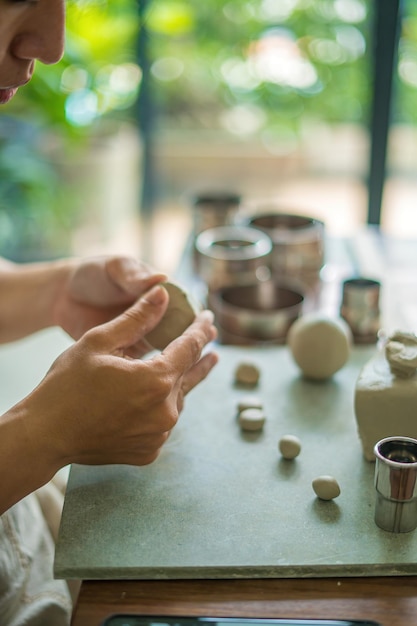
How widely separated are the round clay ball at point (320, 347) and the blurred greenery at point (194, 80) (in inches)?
70.9

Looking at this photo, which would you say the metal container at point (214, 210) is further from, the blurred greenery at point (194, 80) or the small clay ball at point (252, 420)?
the blurred greenery at point (194, 80)

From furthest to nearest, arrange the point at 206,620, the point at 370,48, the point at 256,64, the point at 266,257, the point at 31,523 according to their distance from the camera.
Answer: the point at 256,64
the point at 370,48
the point at 266,257
the point at 31,523
the point at 206,620

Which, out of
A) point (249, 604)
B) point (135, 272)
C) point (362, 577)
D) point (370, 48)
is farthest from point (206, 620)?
point (370, 48)

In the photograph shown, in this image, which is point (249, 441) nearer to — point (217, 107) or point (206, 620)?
point (206, 620)

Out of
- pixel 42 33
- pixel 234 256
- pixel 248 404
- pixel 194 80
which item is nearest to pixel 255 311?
pixel 234 256

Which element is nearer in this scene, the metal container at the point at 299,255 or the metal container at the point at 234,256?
the metal container at the point at 234,256

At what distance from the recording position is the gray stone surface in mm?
706

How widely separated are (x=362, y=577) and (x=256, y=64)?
9.12 feet

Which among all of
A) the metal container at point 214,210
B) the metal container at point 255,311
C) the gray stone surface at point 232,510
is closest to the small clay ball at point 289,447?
the gray stone surface at point 232,510

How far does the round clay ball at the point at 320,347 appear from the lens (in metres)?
1.08

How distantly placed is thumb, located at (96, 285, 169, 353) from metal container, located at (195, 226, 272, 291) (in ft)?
1.23

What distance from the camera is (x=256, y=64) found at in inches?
123

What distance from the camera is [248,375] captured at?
1.08m

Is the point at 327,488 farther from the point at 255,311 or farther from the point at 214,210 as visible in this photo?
the point at 214,210
